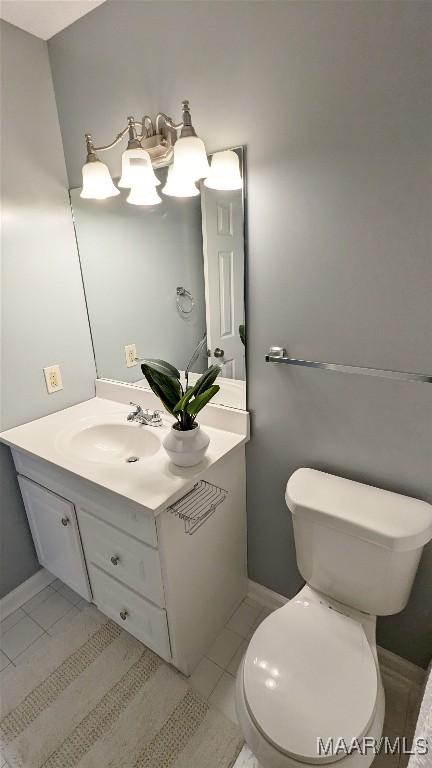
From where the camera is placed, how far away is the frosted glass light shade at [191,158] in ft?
3.49

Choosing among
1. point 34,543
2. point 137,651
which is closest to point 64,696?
point 137,651

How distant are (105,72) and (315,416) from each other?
150cm

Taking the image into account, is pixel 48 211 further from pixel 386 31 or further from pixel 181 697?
pixel 181 697

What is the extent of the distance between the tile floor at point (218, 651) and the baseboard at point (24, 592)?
24mm

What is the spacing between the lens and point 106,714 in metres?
1.25

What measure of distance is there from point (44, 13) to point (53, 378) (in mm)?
1368

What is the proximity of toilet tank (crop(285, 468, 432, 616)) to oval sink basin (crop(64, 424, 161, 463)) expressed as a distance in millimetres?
630

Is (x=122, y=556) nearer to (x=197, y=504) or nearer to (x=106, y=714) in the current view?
(x=197, y=504)

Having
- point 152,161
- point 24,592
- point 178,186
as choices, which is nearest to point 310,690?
point 24,592

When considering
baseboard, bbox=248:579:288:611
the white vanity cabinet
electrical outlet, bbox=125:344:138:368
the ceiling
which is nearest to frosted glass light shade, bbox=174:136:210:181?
the ceiling

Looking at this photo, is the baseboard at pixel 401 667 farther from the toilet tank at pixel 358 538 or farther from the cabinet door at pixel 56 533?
the cabinet door at pixel 56 533

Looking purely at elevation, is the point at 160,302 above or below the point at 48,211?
below

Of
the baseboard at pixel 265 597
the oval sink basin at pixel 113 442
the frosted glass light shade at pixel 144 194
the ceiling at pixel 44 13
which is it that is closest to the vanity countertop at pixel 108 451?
the oval sink basin at pixel 113 442

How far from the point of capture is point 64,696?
51.4 inches
